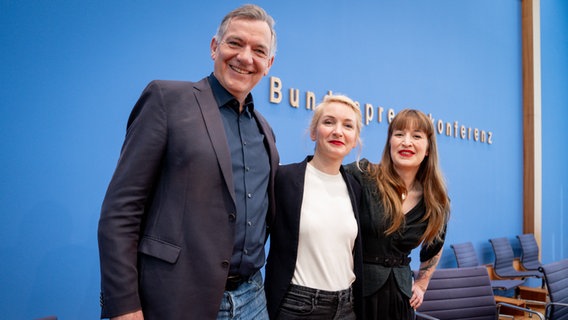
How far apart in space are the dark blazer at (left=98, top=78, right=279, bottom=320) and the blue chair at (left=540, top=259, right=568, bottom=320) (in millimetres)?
2721

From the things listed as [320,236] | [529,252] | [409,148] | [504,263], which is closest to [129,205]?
[320,236]

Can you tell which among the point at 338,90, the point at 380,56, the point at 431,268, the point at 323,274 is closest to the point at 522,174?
the point at 380,56

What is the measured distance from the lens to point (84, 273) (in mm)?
1978

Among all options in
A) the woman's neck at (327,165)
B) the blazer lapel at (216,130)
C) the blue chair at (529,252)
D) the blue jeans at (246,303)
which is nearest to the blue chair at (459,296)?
the woman's neck at (327,165)

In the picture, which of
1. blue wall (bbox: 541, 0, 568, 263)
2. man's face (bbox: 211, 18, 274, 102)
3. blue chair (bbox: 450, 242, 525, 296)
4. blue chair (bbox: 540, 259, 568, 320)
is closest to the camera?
man's face (bbox: 211, 18, 274, 102)

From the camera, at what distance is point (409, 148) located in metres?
1.82

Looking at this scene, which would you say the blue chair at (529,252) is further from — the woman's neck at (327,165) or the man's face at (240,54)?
the man's face at (240,54)

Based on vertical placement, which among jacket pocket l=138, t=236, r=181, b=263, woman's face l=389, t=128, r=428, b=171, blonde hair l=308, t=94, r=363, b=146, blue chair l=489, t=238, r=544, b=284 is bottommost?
blue chair l=489, t=238, r=544, b=284

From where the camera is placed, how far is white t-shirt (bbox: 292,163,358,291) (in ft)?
4.97

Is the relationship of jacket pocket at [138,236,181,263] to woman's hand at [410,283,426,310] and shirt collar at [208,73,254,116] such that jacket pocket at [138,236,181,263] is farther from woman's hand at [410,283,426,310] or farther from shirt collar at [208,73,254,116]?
woman's hand at [410,283,426,310]

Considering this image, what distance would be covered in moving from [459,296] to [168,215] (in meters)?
2.24

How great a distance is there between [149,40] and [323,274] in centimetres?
169

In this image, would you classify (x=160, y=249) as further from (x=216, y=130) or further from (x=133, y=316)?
(x=216, y=130)

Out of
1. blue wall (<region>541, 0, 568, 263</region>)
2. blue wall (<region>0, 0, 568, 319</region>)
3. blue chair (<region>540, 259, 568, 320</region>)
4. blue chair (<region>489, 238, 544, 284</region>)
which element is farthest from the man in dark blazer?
blue wall (<region>541, 0, 568, 263</region>)
